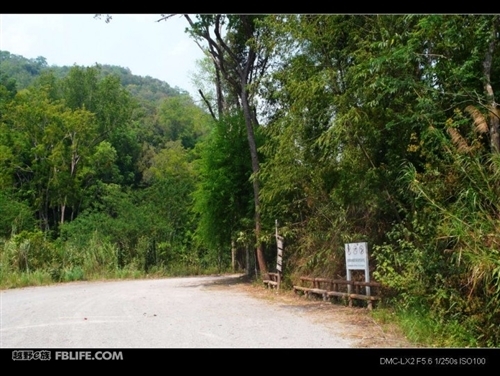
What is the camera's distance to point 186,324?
6484 millimetres

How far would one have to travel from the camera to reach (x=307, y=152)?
960 cm

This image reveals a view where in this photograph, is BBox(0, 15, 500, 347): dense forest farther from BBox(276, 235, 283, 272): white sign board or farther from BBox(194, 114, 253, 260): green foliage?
BBox(276, 235, 283, 272): white sign board

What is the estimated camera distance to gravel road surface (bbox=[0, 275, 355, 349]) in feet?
17.2

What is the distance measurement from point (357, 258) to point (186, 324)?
113 inches

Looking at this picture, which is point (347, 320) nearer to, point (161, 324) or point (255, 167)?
point (161, 324)

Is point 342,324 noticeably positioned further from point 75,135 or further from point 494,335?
point 75,135

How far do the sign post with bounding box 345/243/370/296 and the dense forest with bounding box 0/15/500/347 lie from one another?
23 cm

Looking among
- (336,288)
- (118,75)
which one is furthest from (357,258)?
(118,75)

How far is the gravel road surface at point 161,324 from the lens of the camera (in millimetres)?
5250

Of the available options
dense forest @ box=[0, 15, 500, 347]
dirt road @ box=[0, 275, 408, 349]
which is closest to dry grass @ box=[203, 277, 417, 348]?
dirt road @ box=[0, 275, 408, 349]

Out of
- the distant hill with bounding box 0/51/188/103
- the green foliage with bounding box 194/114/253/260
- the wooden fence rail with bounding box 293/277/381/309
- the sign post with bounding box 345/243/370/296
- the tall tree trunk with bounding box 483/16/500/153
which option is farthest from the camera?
the distant hill with bounding box 0/51/188/103

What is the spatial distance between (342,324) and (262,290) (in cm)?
554

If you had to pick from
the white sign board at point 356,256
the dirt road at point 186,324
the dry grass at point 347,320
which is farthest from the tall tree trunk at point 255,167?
the white sign board at point 356,256
